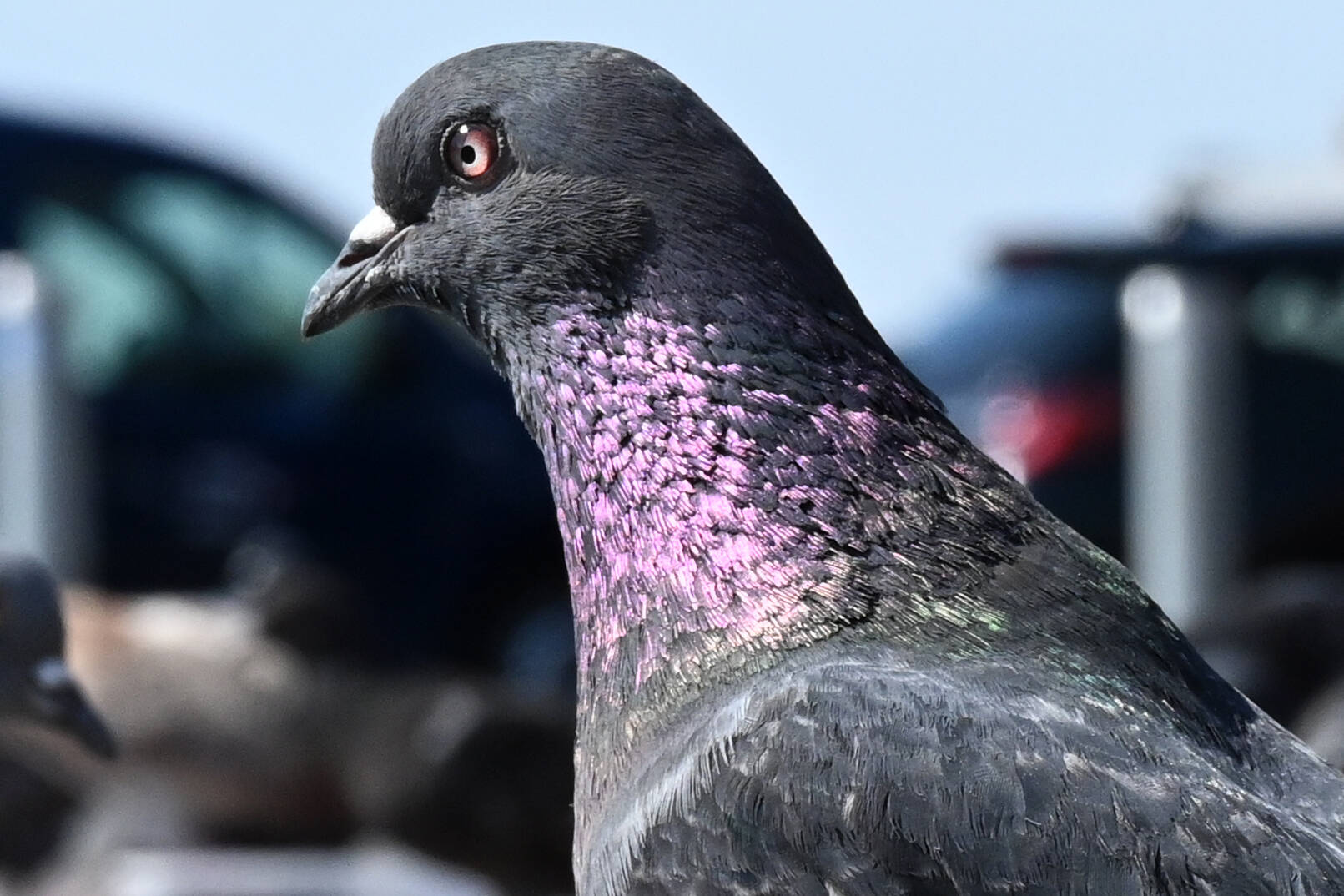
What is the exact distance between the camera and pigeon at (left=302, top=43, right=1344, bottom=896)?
2.00 m

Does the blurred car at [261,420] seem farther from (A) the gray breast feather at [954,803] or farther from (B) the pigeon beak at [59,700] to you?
(A) the gray breast feather at [954,803]

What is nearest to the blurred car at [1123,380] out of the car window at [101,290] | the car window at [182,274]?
the car window at [182,274]

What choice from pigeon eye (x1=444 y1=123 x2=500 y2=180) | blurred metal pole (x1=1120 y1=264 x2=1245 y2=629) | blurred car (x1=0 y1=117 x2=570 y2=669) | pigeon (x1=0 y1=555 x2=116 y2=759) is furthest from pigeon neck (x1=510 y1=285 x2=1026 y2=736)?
blurred car (x1=0 y1=117 x2=570 y2=669)

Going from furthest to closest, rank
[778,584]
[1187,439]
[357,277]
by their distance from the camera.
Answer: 1. [1187,439]
2. [357,277]
3. [778,584]

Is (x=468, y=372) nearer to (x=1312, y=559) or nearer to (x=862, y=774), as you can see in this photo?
(x=1312, y=559)

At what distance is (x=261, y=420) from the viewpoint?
7.46 metres

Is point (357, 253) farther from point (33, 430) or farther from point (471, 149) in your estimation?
point (33, 430)

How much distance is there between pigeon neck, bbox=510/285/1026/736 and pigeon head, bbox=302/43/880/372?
4cm

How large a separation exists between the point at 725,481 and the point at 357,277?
566 mm

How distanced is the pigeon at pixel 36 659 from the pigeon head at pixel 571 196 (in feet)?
3.20

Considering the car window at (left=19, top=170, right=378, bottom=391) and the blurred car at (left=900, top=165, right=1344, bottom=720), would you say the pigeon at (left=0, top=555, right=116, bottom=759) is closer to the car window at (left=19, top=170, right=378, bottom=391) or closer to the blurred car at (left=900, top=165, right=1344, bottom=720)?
the car window at (left=19, top=170, right=378, bottom=391)

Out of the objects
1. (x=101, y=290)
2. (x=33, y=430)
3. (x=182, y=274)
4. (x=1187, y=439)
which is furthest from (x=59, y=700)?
(x=101, y=290)

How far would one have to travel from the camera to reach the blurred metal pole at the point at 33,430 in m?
6.46

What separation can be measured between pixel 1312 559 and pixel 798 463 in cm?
570
